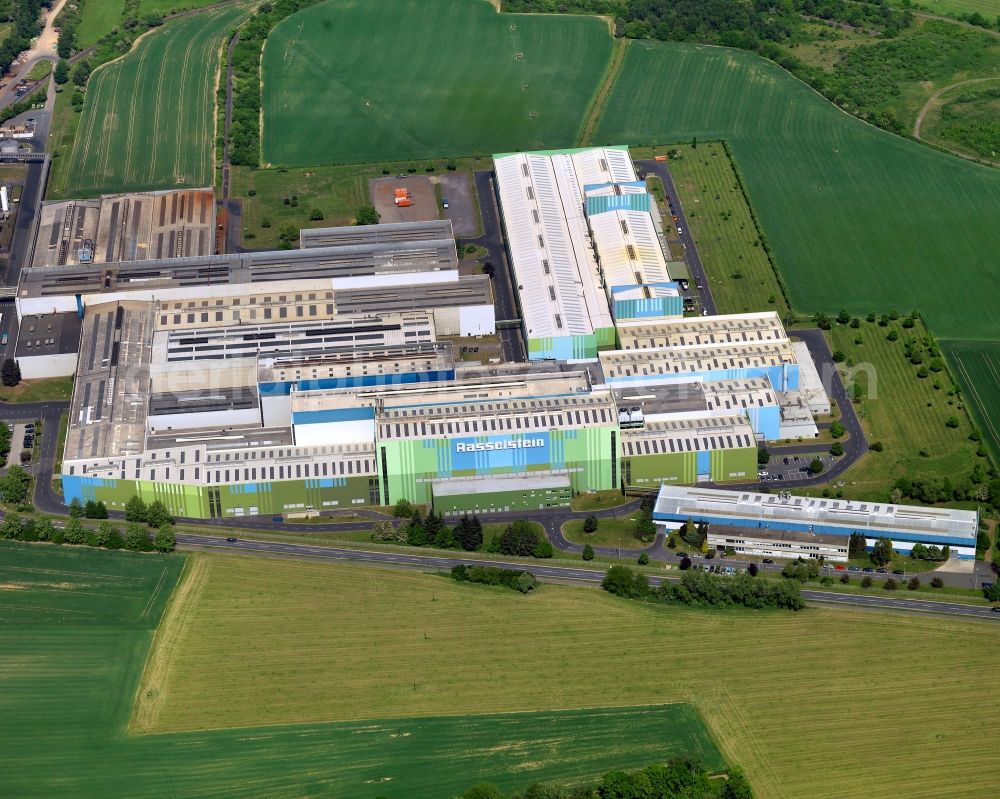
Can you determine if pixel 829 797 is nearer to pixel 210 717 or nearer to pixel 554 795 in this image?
pixel 554 795

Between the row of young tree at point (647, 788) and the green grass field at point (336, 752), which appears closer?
the row of young tree at point (647, 788)

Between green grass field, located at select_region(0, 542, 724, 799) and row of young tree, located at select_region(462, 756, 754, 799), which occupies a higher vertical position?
green grass field, located at select_region(0, 542, 724, 799)

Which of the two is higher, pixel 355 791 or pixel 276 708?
pixel 276 708

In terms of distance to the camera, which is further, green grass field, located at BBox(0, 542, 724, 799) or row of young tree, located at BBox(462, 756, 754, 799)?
green grass field, located at BBox(0, 542, 724, 799)

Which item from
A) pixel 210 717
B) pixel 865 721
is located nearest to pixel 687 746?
pixel 865 721

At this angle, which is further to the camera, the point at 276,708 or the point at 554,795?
the point at 276,708

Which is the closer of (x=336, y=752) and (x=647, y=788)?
(x=647, y=788)

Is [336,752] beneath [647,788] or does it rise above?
above

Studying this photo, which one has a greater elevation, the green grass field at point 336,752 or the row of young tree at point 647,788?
the green grass field at point 336,752
